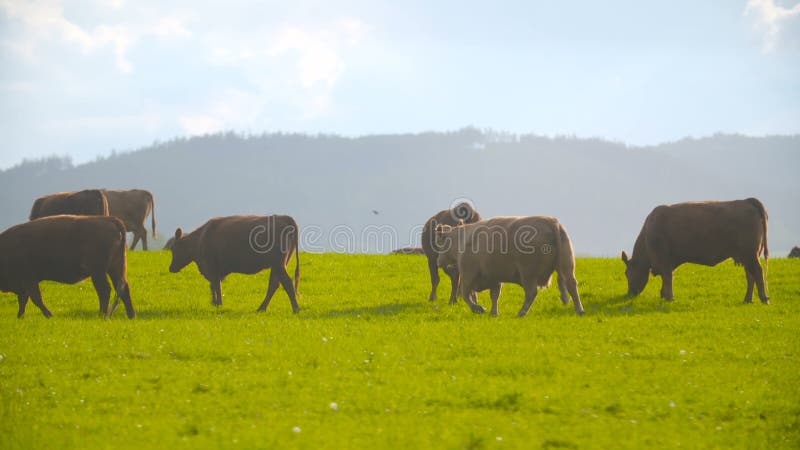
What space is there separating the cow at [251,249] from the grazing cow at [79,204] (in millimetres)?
8039

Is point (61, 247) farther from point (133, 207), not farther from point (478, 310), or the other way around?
point (133, 207)

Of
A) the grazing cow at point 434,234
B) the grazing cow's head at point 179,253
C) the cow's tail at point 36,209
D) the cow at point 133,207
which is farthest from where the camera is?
the cow at point 133,207

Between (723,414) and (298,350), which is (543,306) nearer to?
(298,350)

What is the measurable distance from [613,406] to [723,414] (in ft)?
4.69

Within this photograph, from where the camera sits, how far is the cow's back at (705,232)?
21297mm

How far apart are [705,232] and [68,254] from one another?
54.9ft

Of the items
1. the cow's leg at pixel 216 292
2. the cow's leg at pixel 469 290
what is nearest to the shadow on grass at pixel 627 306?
the cow's leg at pixel 469 290

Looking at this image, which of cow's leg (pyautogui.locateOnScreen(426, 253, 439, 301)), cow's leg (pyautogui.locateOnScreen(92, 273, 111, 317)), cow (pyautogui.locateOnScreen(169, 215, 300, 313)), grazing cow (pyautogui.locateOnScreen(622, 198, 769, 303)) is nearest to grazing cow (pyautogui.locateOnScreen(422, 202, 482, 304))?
→ cow's leg (pyautogui.locateOnScreen(426, 253, 439, 301))

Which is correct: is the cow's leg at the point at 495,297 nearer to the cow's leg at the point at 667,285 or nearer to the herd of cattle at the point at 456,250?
the herd of cattle at the point at 456,250

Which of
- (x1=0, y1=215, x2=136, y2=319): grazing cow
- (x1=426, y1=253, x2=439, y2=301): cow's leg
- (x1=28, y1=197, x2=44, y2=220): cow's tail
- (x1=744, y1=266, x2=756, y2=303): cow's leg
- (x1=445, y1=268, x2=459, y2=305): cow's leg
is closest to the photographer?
(x1=0, y1=215, x2=136, y2=319): grazing cow

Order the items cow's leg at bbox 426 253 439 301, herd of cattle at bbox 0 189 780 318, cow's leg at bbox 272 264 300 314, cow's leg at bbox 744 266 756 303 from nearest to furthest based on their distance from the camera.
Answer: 1. herd of cattle at bbox 0 189 780 318
2. cow's leg at bbox 272 264 300 314
3. cow's leg at bbox 744 266 756 303
4. cow's leg at bbox 426 253 439 301

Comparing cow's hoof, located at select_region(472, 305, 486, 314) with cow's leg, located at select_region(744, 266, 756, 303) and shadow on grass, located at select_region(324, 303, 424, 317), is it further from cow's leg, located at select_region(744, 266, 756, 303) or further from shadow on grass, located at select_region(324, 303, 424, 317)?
cow's leg, located at select_region(744, 266, 756, 303)

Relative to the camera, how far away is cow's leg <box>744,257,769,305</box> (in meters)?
21.0

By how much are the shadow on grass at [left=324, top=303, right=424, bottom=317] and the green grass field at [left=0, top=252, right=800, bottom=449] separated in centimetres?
7
